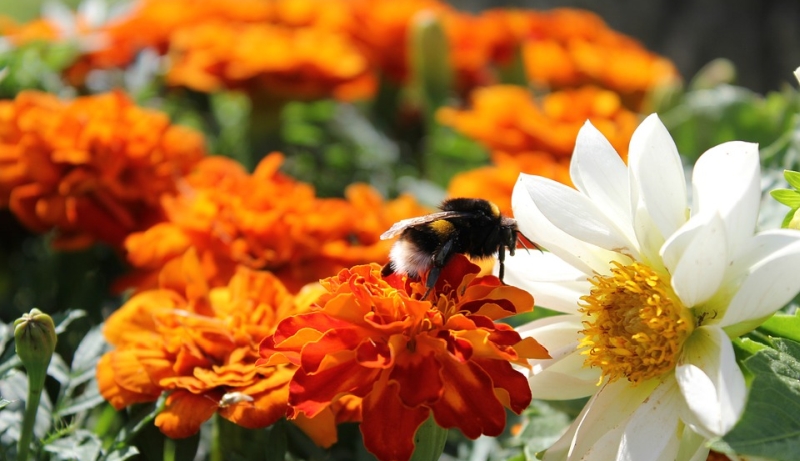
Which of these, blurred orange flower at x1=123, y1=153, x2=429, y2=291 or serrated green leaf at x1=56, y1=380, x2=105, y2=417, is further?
blurred orange flower at x1=123, y1=153, x2=429, y2=291

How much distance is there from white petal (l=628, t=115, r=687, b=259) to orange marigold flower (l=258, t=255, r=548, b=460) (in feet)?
0.31

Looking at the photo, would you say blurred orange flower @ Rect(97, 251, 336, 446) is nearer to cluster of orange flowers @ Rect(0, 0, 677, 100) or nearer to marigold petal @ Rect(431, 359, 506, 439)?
marigold petal @ Rect(431, 359, 506, 439)

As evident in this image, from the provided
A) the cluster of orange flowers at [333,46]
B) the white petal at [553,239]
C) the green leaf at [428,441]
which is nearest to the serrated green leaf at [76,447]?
the green leaf at [428,441]

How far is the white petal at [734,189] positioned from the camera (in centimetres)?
48

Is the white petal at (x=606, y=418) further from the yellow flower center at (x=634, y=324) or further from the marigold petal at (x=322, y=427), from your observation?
the marigold petal at (x=322, y=427)

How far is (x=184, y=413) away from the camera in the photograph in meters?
0.60

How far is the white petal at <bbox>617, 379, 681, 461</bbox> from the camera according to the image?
1.66 feet

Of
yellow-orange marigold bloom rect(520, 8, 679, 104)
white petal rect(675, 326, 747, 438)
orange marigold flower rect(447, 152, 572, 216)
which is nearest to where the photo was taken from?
white petal rect(675, 326, 747, 438)

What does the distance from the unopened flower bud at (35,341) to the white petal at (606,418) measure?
332mm

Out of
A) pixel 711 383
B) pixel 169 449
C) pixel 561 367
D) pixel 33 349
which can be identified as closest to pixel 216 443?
pixel 169 449

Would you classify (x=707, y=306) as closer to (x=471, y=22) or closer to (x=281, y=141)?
(x=281, y=141)

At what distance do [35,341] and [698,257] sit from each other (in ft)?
1.31

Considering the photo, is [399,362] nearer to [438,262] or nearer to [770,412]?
[438,262]

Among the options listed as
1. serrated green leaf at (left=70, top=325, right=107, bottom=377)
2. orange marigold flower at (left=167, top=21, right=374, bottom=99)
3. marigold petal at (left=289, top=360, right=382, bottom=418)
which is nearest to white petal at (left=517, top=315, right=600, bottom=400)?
marigold petal at (left=289, top=360, right=382, bottom=418)
